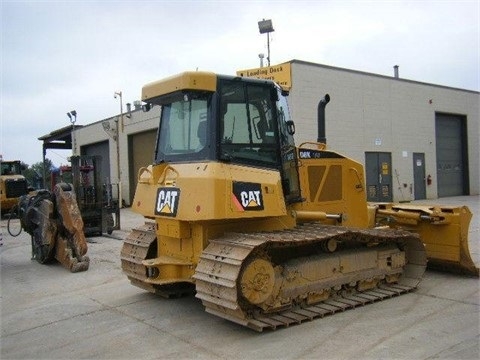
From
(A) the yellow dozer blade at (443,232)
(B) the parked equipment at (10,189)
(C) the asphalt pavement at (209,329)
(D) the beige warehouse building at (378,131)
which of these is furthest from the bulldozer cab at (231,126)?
(B) the parked equipment at (10,189)

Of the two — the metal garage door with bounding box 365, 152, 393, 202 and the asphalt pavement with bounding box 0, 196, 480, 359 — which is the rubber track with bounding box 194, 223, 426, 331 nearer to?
the asphalt pavement with bounding box 0, 196, 480, 359

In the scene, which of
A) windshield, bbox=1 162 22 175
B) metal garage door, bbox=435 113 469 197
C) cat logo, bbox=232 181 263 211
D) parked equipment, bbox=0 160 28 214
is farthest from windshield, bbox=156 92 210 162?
metal garage door, bbox=435 113 469 197

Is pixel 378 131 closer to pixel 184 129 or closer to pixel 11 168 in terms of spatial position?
pixel 184 129

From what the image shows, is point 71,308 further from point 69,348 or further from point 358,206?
point 358,206

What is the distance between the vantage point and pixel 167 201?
5.64 m

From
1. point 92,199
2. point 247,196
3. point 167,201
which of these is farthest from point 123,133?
point 247,196

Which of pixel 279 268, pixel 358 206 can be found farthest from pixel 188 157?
pixel 358 206

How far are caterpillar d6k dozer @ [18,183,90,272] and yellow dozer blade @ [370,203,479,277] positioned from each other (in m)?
5.75

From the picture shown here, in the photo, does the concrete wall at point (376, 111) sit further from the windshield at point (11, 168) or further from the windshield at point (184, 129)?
the windshield at point (11, 168)

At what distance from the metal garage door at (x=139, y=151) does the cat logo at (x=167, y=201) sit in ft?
62.7

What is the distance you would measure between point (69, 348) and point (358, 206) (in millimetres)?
4439

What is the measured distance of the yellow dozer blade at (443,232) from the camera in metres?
7.20

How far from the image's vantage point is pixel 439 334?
483cm

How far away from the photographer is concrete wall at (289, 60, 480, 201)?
61.7 feet
